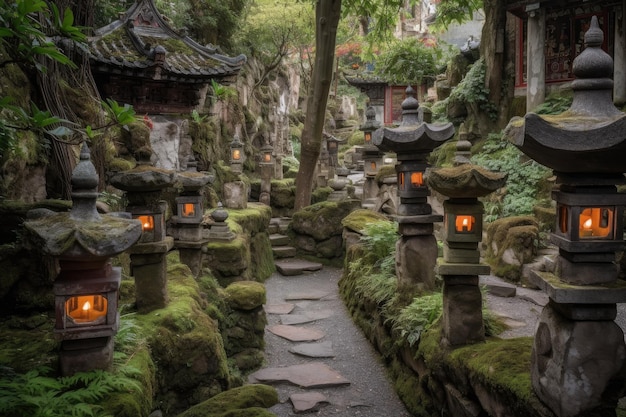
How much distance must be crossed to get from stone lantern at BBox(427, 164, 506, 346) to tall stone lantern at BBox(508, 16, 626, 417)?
180 centimetres

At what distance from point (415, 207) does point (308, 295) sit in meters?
5.89

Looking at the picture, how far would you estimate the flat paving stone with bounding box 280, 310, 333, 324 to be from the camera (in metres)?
11.6

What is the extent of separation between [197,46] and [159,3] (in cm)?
626

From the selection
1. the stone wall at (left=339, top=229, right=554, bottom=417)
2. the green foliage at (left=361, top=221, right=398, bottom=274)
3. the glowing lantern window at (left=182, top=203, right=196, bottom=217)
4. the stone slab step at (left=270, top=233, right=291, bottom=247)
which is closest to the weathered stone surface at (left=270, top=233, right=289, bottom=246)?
the stone slab step at (left=270, top=233, right=291, bottom=247)

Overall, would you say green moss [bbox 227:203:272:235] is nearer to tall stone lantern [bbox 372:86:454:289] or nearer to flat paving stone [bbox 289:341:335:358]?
flat paving stone [bbox 289:341:335:358]

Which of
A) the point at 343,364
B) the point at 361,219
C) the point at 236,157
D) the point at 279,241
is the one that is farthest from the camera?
the point at 279,241

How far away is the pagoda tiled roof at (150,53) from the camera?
10602 mm

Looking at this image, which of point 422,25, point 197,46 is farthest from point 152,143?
point 422,25

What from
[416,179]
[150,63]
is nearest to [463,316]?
[416,179]

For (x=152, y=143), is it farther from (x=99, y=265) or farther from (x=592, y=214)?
(x=592, y=214)

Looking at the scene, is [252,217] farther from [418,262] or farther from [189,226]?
[418,262]

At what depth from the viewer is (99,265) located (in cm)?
475

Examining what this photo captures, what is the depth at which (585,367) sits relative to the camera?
4176mm

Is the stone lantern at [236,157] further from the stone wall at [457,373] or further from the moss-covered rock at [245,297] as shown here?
the stone wall at [457,373]
